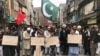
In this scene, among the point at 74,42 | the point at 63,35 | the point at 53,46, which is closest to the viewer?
the point at 74,42

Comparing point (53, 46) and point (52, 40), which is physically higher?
point (52, 40)

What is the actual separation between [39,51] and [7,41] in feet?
5.24

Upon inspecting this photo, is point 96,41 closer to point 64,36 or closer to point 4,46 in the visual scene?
point 64,36

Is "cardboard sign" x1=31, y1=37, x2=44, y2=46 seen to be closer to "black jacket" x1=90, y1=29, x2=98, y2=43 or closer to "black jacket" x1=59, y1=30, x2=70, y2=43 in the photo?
"black jacket" x1=90, y1=29, x2=98, y2=43

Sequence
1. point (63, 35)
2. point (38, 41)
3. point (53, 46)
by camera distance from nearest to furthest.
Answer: point (38, 41), point (53, 46), point (63, 35)

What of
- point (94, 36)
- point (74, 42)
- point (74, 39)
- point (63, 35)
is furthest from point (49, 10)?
point (74, 42)

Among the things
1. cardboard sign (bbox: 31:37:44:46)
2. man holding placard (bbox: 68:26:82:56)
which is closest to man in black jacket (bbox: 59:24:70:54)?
cardboard sign (bbox: 31:37:44:46)

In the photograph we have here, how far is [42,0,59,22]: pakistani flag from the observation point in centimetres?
2427

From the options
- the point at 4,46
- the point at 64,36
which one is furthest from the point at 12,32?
the point at 64,36

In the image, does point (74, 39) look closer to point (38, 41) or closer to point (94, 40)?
point (38, 41)

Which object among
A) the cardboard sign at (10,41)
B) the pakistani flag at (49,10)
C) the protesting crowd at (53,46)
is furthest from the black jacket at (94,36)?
the pakistani flag at (49,10)

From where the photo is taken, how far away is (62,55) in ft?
73.9

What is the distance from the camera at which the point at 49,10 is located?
965 inches

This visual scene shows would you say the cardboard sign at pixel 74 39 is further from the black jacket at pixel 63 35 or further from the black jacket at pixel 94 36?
the black jacket at pixel 63 35
